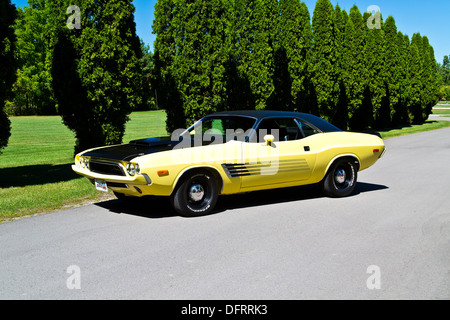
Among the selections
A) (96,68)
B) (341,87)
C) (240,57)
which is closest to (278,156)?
(96,68)

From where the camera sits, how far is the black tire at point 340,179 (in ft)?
26.3

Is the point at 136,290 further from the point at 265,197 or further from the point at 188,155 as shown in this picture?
the point at 265,197

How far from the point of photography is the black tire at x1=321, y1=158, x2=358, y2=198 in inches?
315

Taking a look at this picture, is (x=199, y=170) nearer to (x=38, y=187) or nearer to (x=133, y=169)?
(x=133, y=169)

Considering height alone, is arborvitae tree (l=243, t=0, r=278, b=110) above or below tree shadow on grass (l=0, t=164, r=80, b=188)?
above

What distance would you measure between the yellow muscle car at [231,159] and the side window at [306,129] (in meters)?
0.02

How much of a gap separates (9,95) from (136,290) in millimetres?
7182

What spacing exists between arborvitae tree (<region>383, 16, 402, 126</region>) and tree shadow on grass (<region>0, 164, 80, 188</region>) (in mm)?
22245

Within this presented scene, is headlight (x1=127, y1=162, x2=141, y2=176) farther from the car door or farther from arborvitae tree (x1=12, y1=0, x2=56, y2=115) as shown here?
arborvitae tree (x1=12, y1=0, x2=56, y2=115)

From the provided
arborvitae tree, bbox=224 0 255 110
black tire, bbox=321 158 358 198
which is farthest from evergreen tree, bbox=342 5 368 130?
black tire, bbox=321 158 358 198

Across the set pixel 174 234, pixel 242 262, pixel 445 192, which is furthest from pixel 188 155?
pixel 445 192

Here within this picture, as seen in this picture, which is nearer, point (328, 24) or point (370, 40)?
point (328, 24)

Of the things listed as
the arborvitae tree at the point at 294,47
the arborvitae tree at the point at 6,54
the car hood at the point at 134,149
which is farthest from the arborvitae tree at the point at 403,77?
the car hood at the point at 134,149
